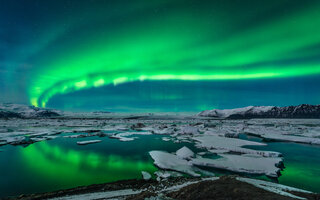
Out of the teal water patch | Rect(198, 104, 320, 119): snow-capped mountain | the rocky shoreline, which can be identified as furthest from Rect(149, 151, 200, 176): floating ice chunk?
Rect(198, 104, 320, 119): snow-capped mountain

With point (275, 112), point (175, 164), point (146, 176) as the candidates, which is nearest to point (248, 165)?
point (175, 164)

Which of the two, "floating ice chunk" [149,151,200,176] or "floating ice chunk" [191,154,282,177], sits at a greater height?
"floating ice chunk" [191,154,282,177]

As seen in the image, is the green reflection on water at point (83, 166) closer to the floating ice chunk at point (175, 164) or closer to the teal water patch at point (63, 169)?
the teal water patch at point (63, 169)

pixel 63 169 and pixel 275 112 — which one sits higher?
pixel 275 112

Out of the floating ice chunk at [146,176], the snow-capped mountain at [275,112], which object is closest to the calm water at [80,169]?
the floating ice chunk at [146,176]

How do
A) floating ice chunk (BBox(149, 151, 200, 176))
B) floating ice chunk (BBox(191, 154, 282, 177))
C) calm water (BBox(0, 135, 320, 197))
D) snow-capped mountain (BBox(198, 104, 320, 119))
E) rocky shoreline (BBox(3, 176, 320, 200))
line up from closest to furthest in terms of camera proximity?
rocky shoreline (BBox(3, 176, 320, 200))
calm water (BBox(0, 135, 320, 197))
floating ice chunk (BBox(191, 154, 282, 177))
floating ice chunk (BBox(149, 151, 200, 176))
snow-capped mountain (BBox(198, 104, 320, 119))

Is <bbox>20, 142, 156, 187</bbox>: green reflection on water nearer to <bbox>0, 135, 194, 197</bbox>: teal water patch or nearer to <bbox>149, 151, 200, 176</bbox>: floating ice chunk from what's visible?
<bbox>0, 135, 194, 197</bbox>: teal water patch

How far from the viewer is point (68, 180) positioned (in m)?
6.99

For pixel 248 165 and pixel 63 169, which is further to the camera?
pixel 63 169

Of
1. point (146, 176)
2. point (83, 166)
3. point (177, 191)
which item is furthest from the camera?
point (83, 166)

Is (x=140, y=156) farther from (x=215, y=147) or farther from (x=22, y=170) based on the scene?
(x=22, y=170)

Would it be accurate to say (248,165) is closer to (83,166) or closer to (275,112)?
(83,166)

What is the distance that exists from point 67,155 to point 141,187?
790cm

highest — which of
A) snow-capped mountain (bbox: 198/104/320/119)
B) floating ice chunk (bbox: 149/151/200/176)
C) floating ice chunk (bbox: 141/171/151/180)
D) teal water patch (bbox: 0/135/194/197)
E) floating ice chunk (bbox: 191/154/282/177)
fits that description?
snow-capped mountain (bbox: 198/104/320/119)
